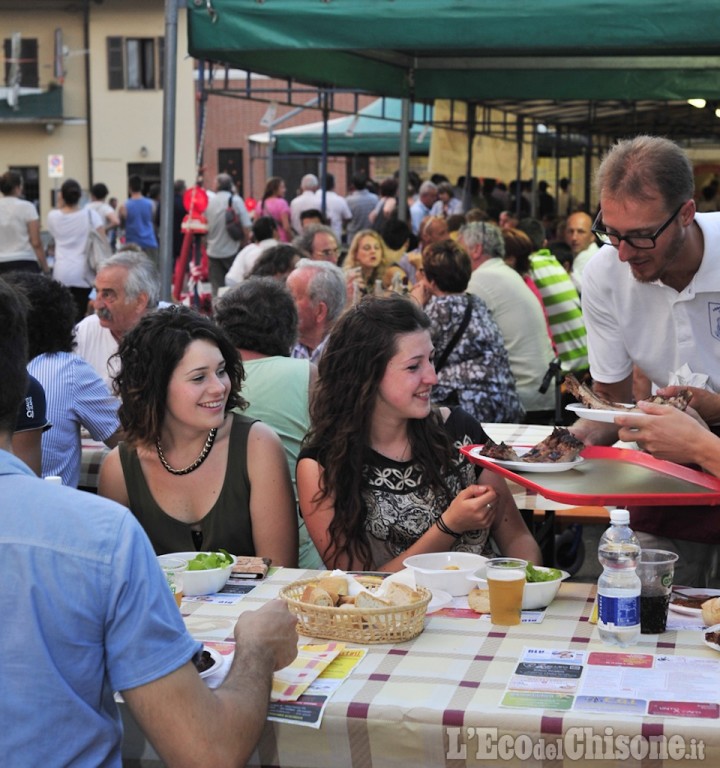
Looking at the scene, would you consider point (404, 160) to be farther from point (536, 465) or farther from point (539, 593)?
point (539, 593)

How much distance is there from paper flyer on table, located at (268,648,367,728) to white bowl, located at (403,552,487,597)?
1.42 ft

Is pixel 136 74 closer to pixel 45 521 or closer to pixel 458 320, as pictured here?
pixel 458 320

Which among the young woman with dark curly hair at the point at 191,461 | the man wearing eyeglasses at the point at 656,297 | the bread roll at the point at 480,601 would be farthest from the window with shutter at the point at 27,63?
the bread roll at the point at 480,601

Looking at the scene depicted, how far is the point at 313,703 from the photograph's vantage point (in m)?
2.11

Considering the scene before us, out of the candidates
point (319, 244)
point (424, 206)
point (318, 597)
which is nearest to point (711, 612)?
point (318, 597)

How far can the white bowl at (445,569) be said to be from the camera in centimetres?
274

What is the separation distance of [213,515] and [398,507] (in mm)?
515

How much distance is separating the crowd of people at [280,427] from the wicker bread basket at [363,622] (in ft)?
0.58

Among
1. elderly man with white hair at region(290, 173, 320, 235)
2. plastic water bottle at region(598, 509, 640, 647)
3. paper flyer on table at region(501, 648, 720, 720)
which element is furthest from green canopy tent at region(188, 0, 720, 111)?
elderly man with white hair at region(290, 173, 320, 235)

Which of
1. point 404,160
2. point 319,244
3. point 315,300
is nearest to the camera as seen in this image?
point 315,300

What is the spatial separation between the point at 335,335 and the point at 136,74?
33251 millimetres

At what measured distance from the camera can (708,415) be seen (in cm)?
306

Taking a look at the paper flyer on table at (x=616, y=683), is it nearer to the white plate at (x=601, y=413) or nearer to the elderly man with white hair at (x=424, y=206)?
the white plate at (x=601, y=413)

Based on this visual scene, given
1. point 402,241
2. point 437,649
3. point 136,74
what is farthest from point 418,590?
point 136,74
